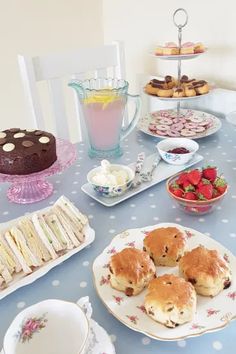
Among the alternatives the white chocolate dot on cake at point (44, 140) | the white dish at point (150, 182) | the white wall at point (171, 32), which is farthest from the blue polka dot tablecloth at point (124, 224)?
the white wall at point (171, 32)

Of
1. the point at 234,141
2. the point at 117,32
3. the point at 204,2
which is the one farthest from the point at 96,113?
the point at 117,32

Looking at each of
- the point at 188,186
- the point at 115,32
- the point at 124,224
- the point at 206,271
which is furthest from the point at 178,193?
the point at 115,32

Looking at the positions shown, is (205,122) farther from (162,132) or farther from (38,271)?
(38,271)

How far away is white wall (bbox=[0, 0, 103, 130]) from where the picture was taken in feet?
5.21

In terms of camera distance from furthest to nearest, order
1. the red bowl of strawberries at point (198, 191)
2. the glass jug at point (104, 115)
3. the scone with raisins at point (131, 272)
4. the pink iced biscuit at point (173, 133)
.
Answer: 1. the pink iced biscuit at point (173, 133)
2. the glass jug at point (104, 115)
3. the red bowl of strawberries at point (198, 191)
4. the scone with raisins at point (131, 272)

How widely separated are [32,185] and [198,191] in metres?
0.37

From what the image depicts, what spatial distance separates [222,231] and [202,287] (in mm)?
187

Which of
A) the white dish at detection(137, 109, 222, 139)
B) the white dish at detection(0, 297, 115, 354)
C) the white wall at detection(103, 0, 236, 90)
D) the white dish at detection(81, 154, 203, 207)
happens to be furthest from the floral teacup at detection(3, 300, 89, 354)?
the white wall at detection(103, 0, 236, 90)

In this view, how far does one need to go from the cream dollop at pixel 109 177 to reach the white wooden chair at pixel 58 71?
1.55 feet

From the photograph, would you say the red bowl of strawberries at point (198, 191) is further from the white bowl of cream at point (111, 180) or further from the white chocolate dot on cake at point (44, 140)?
the white chocolate dot on cake at point (44, 140)

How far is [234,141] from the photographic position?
Result: 1007 millimetres

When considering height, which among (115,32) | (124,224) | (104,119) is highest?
(115,32)

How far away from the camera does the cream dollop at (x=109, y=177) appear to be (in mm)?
744

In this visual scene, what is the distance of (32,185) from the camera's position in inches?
30.3
